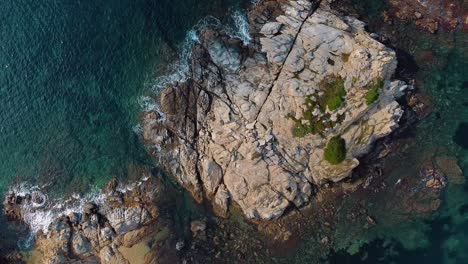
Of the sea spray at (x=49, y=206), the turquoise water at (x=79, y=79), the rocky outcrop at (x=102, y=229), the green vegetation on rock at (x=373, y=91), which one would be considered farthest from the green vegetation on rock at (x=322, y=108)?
the sea spray at (x=49, y=206)

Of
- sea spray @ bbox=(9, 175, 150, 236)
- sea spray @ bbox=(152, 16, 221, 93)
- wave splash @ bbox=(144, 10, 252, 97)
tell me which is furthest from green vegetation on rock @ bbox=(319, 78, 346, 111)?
sea spray @ bbox=(9, 175, 150, 236)

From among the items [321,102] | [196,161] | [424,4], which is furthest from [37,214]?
[424,4]

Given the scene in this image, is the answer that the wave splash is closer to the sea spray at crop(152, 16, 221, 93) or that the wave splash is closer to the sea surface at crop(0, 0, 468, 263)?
the sea spray at crop(152, 16, 221, 93)

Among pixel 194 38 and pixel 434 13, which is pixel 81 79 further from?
pixel 434 13

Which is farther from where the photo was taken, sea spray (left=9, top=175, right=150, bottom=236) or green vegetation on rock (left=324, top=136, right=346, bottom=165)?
sea spray (left=9, top=175, right=150, bottom=236)

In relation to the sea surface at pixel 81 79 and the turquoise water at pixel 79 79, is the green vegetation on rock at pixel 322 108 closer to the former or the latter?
the sea surface at pixel 81 79

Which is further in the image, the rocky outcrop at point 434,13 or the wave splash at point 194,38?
the wave splash at point 194,38

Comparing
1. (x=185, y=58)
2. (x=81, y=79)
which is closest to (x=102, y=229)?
(x=81, y=79)
